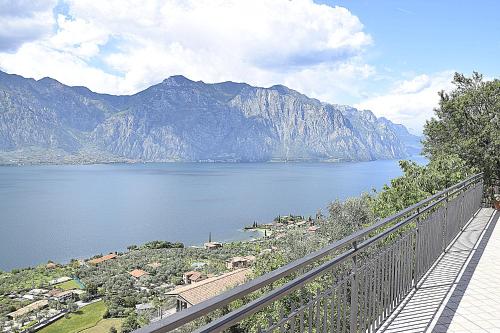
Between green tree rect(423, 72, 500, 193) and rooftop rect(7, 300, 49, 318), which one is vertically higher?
green tree rect(423, 72, 500, 193)

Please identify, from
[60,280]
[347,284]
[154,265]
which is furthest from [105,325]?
[347,284]

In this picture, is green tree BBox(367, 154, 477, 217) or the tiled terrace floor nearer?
the tiled terrace floor

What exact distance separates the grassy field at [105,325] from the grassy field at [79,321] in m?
0.70

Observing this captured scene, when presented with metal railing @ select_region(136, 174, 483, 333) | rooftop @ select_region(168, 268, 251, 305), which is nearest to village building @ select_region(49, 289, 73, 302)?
rooftop @ select_region(168, 268, 251, 305)

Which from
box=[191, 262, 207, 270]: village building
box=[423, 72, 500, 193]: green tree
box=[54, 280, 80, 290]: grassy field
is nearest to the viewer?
box=[423, 72, 500, 193]: green tree

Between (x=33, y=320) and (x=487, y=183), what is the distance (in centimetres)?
4177

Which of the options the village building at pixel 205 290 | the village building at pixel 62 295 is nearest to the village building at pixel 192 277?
the village building at pixel 62 295

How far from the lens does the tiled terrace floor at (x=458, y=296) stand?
4.29 meters

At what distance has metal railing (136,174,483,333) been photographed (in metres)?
1.84

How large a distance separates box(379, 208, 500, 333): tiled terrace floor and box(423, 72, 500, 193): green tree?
7.75m

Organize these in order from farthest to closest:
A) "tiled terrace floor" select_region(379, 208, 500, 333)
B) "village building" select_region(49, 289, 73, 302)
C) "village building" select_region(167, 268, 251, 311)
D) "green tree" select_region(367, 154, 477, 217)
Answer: "village building" select_region(49, 289, 73, 302)
"village building" select_region(167, 268, 251, 311)
"green tree" select_region(367, 154, 477, 217)
"tiled terrace floor" select_region(379, 208, 500, 333)

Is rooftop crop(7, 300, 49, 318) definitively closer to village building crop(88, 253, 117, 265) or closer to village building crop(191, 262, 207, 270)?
village building crop(88, 253, 117, 265)

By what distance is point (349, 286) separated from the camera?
11.4 feet

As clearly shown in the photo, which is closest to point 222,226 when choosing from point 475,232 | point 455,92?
point 455,92
